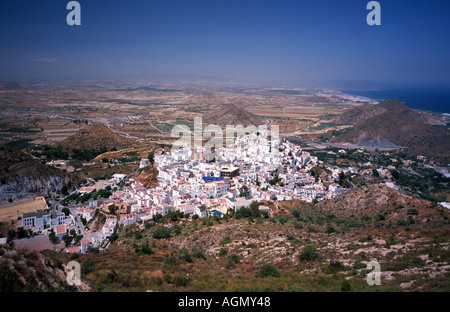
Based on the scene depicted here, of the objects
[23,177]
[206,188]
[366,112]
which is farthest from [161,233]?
[366,112]

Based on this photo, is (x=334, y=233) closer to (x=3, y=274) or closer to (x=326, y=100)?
(x=3, y=274)

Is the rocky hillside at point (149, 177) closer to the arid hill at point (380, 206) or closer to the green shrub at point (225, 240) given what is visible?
the green shrub at point (225, 240)

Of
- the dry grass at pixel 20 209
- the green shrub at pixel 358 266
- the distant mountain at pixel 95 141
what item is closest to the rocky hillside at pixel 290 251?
the green shrub at pixel 358 266

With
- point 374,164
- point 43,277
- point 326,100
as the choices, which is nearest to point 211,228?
point 43,277

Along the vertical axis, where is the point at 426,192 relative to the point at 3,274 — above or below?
below

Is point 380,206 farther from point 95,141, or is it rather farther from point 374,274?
point 95,141

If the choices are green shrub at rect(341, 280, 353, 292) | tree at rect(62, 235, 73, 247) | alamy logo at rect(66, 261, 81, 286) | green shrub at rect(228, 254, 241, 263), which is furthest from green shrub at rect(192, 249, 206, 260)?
tree at rect(62, 235, 73, 247)
